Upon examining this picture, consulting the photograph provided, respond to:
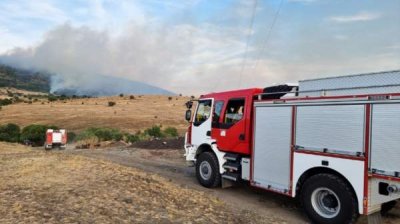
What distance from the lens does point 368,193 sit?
8180mm

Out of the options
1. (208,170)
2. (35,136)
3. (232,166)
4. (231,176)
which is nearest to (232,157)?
(232,166)

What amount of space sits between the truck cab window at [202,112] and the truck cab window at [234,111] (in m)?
0.95

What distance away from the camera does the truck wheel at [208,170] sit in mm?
12750

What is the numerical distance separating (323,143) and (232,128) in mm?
3561

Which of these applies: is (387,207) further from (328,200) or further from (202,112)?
(202,112)

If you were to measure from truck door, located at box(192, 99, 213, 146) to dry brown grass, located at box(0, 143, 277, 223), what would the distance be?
2.66 m

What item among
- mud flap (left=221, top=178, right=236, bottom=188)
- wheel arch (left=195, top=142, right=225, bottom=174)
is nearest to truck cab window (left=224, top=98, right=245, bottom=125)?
wheel arch (left=195, top=142, right=225, bottom=174)

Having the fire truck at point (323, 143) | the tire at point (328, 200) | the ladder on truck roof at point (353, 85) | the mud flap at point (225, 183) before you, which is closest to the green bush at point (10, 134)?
the mud flap at point (225, 183)

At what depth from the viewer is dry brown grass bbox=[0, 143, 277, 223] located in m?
7.39

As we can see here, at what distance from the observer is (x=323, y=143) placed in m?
8.98

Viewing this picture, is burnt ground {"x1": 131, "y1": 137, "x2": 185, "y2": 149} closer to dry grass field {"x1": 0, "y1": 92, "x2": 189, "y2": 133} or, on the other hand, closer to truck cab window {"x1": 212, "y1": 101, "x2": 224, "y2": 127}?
truck cab window {"x1": 212, "y1": 101, "x2": 224, "y2": 127}

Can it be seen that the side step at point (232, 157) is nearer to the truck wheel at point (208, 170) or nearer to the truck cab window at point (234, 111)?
the truck wheel at point (208, 170)

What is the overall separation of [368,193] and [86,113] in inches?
2140

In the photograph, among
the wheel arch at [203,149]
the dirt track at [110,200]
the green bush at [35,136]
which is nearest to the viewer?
the dirt track at [110,200]
